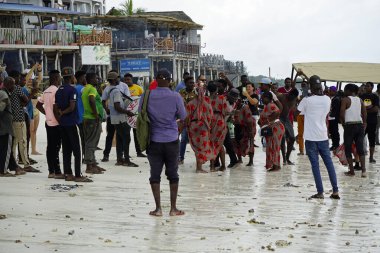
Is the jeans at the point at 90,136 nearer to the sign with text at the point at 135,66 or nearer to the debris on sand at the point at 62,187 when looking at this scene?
the debris on sand at the point at 62,187

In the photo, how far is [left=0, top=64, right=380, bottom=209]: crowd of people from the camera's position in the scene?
33.7ft

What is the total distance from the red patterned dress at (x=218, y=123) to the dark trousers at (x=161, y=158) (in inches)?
208

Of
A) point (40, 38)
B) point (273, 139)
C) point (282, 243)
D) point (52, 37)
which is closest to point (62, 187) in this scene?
point (282, 243)

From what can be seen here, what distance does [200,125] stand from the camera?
15289 mm

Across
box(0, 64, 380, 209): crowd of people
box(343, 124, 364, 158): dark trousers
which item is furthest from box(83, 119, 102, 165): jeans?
box(343, 124, 364, 158): dark trousers

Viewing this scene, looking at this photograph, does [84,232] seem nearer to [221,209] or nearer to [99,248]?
[99,248]

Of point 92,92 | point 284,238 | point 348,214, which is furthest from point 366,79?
point 284,238

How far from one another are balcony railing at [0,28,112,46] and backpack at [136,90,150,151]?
35652 mm

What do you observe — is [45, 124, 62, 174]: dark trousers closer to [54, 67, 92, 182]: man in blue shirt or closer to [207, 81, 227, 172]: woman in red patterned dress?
[54, 67, 92, 182]: man in blue shirt

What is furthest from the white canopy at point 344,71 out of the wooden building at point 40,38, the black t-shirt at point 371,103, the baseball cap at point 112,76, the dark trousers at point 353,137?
the wooden building at point 40,38

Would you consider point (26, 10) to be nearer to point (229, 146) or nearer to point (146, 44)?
point (146, 44)

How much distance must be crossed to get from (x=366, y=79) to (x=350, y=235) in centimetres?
2244

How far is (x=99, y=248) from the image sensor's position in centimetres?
809

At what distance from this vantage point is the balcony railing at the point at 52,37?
44.9 m
